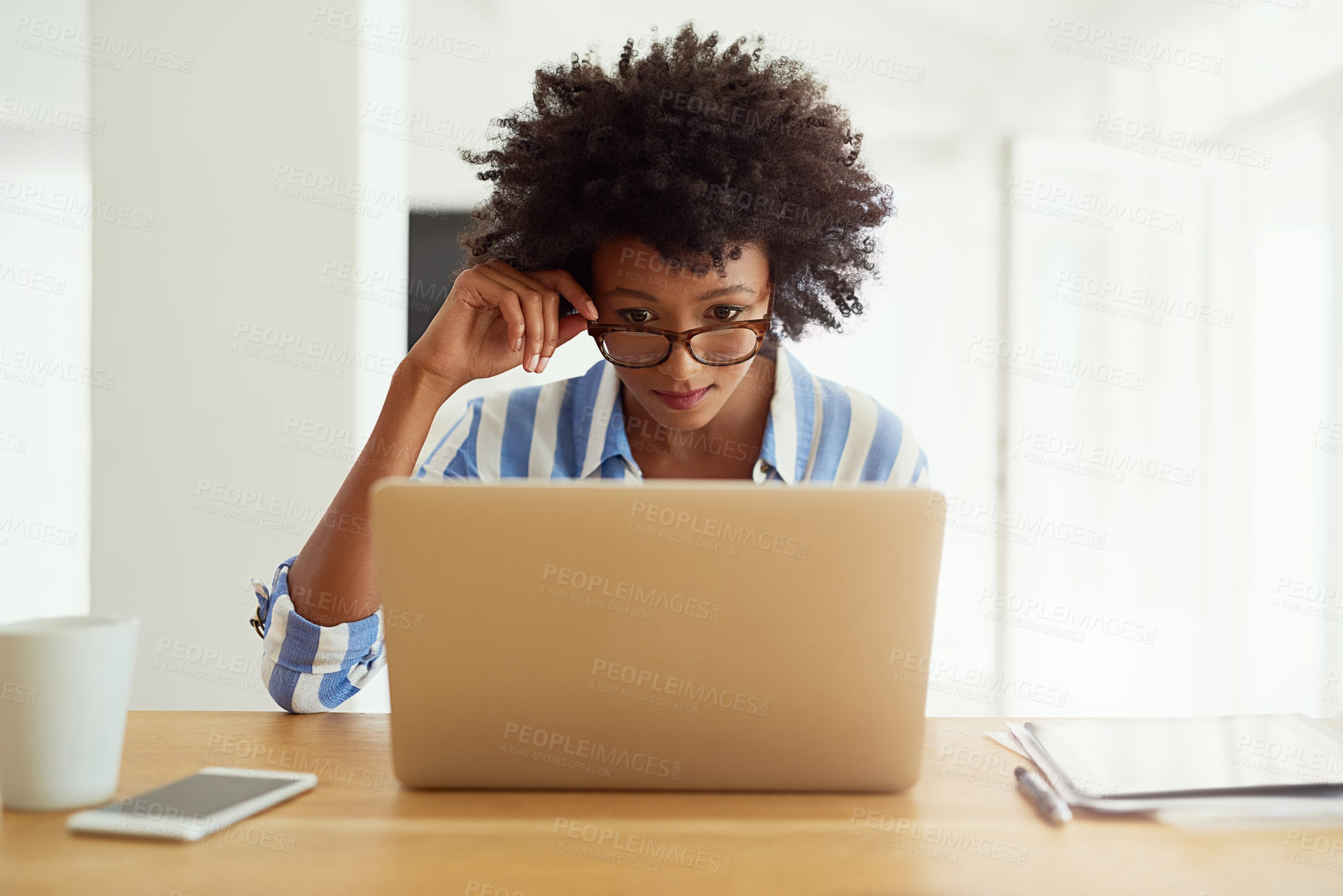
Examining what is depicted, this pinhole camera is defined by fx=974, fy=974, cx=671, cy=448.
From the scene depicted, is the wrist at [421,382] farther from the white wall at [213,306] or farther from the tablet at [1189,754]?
the white wall at [213,306]

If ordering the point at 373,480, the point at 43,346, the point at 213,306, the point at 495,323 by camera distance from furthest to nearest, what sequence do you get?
the point at 43,346
the point at 213,306
the point at 495,323
the point at 373,480

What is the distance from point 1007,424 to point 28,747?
3677 millimetres

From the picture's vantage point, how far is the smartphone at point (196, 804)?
70 cm

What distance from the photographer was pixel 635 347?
4.81 feet

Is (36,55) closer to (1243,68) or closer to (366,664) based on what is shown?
(366,664)

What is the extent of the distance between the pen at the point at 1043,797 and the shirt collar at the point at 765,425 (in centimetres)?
A: 87

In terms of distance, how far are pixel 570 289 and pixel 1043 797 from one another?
3.25ft

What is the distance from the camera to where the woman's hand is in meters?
1.48

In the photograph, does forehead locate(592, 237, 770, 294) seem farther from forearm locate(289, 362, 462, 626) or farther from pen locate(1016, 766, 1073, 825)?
pen locate(1016, 766, 1073, 825)

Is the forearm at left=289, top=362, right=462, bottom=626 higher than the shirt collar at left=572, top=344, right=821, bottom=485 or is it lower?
lower

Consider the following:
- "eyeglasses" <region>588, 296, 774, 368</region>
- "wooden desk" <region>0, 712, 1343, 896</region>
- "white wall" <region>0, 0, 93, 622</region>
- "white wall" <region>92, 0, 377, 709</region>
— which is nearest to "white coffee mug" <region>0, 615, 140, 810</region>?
"wooden desk" <region>0, 712, 1343, 896</region>

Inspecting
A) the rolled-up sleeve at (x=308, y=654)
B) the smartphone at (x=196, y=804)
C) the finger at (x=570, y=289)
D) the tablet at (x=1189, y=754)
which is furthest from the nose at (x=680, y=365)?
the smartphone at (x=196, y=804)

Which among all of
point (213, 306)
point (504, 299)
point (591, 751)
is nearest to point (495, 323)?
point (504, 299)

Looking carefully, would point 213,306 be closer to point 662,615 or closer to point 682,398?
point 682,398
